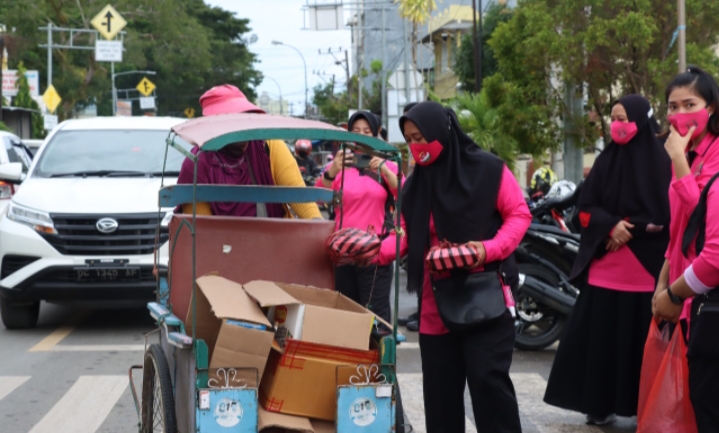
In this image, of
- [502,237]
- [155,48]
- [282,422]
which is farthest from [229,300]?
[155,48]

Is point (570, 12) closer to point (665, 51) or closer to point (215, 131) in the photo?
point (665, 51)

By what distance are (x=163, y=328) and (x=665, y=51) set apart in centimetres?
1267

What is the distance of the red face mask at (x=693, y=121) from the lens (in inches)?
171

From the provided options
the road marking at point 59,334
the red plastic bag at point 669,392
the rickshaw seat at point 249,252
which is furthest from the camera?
the road marking at point 59,334

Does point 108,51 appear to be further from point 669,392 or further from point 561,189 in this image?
point 669,392

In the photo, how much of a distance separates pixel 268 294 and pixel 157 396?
88cm

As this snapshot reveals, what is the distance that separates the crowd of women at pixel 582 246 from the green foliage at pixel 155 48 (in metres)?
44.4

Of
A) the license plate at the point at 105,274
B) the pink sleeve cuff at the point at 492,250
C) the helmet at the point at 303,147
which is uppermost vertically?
the helmet at the point at 303,147

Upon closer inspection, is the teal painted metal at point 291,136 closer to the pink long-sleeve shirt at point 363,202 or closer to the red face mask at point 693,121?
the red face mask at point 693,121

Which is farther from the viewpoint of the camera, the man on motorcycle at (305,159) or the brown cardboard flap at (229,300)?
the man on motorcycle at (305,159)

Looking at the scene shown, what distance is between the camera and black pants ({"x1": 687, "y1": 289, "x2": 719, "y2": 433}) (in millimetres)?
3861

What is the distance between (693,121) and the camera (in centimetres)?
435

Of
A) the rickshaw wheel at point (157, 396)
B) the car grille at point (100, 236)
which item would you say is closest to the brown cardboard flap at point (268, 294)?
the rickshaw wheel at point (157, 396)

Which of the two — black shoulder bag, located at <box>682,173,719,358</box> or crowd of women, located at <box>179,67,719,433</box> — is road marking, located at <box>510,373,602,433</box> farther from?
black shoulder bag, located at <box>682,173,719,358</box>
